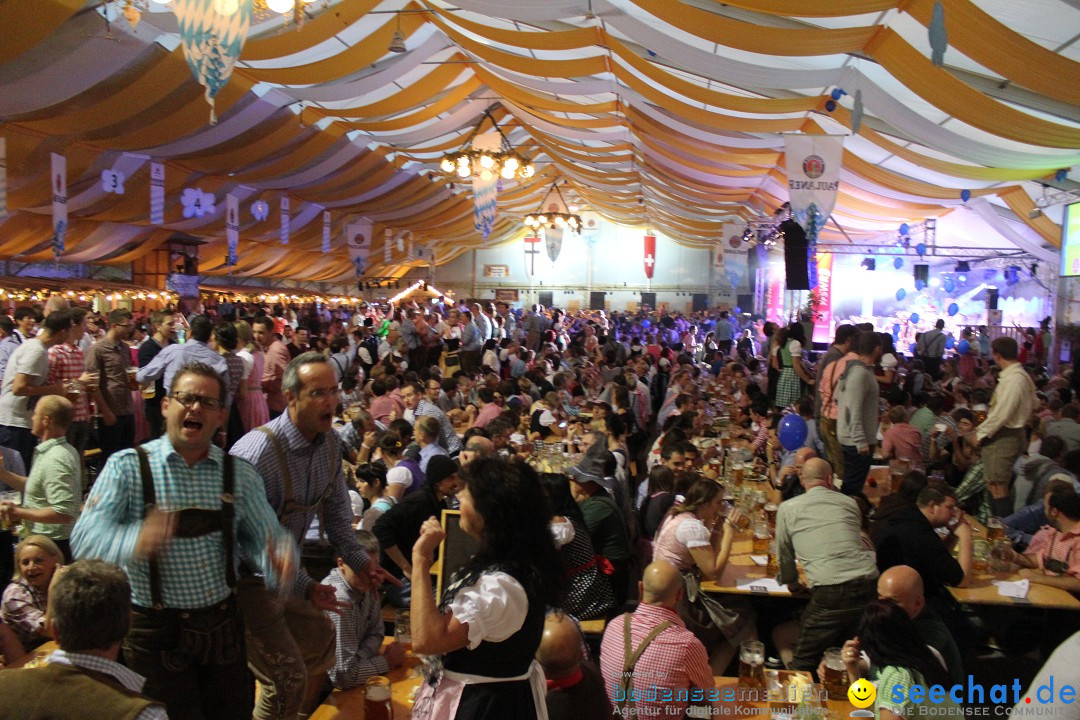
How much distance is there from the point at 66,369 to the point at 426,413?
7.07 feet

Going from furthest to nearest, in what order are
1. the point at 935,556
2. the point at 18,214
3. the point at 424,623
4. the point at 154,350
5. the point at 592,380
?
the point at 18,214 → the point at 592,380 → the point at 154,350 → the point at 935,556 → the point at 424,623

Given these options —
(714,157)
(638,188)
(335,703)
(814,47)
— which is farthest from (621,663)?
(638,188)

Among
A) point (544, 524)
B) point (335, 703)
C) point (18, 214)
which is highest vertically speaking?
point (18, 214)

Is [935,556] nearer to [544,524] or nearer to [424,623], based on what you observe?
[544,524]

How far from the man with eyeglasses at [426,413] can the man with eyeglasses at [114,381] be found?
73.2 inches

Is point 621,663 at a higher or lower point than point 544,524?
lower

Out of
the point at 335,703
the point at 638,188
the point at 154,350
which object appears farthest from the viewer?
the point at 638,188

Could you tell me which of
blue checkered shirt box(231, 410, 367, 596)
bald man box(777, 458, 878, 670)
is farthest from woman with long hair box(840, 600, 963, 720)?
blue checkered shirt box(231, 410, 367, 596)

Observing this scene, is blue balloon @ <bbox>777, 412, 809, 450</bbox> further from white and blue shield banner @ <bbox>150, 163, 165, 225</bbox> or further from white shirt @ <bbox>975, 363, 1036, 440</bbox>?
white and blue shield banner @ <bbox>150, 163, 165, 225</bbox>

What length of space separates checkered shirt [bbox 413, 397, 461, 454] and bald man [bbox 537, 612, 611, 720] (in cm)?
308

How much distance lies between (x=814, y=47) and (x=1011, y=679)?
12.6 ft

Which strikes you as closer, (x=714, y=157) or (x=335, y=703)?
(x=335, y=703)

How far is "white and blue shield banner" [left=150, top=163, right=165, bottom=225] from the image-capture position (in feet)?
36.4

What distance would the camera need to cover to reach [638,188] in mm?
18141
